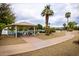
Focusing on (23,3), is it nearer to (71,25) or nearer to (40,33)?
(40,33)

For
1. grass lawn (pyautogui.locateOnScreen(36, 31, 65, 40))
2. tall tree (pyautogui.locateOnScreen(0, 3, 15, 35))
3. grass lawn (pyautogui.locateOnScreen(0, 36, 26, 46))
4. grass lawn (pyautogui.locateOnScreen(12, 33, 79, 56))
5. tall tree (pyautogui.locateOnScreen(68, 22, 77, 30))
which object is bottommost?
grass lawn (pyautogui.locateOnScreen(12, 33, 79, 56))

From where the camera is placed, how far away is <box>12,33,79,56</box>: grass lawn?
13.5ft

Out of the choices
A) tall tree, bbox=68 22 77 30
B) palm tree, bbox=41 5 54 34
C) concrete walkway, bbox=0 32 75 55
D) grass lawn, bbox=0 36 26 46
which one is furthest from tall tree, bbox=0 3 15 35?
tall tree, bbox=68 22 77 30

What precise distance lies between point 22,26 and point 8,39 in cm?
30

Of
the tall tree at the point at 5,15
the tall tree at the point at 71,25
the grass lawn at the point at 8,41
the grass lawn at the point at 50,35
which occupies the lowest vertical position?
the grass lawn at the point at 8,41

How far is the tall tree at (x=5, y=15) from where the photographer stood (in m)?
4.14

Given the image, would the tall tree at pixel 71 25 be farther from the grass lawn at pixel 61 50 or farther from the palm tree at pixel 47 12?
the palm tree at pixel 47 12

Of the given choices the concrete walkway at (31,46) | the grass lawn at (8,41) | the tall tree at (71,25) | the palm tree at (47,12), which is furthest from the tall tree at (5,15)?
the tall tree at (71,25)

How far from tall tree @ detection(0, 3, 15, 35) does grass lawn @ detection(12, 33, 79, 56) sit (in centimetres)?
56

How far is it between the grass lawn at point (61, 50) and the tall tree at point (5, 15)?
56 centimetres

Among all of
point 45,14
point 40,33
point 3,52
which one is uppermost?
point 45,14

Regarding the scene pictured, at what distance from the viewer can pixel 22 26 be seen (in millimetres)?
4156

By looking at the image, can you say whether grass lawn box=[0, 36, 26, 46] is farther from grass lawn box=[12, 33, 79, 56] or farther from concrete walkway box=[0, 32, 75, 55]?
grass lawn box=[12, 33, 79, 56]

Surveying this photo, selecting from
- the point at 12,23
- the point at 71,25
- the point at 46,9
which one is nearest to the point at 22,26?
the point at 12,23
